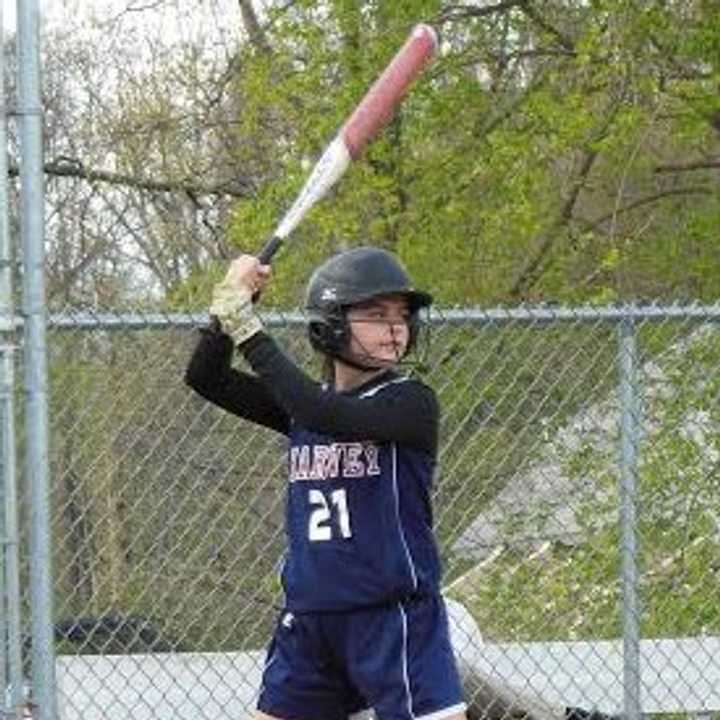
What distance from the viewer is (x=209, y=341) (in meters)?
5.71

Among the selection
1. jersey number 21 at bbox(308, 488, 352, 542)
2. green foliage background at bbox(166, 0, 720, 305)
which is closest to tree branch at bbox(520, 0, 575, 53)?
green foliage background at bbox(166, 0, 720, 305)

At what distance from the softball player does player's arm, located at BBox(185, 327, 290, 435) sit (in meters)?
0.15

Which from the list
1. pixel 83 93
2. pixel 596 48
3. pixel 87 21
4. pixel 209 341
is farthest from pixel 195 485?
pixel 83 93

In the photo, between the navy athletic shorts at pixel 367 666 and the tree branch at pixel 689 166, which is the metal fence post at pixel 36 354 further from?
the tree branch at pixel 689 166

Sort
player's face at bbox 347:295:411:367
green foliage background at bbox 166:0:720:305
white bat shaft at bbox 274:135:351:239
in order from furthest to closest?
green foliage background at bbox 166:0:720:305 < white bat shaft at bbox 274:135:351:239 < player's face at bbox 347:295:411:367

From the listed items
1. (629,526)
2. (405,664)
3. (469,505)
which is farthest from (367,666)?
(469,505)

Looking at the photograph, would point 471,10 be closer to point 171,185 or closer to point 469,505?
point 171,185

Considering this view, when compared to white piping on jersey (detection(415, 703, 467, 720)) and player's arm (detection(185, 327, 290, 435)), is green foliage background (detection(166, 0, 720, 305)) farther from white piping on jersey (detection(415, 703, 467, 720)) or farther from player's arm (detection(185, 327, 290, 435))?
white piping on jersey (detection(415, 703, 467, 720))

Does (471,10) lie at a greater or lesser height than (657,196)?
greater

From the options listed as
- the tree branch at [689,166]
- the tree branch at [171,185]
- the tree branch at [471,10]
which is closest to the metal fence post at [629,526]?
the tree branch at [471,10]

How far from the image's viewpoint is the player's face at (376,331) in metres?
5.45

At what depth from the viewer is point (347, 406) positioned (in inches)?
206

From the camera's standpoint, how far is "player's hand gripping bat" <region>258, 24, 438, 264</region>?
17.9 ft

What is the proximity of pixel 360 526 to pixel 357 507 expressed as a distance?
5cm
